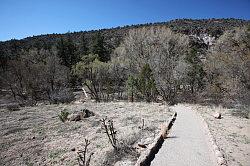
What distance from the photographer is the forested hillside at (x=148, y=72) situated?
107ft

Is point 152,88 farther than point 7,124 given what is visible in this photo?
Yes

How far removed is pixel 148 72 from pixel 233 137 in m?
21.1

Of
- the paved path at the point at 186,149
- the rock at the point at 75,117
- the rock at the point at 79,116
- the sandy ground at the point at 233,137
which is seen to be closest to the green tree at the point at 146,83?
the rock at the point at 79,116

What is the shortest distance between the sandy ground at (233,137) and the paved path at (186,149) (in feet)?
2.07

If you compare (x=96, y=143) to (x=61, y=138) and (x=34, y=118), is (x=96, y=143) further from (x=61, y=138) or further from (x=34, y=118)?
(x=34, y=118)

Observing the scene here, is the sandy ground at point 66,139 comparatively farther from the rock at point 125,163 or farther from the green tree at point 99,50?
the green tree at point 99,50

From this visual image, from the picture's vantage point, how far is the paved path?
11289 millimetres

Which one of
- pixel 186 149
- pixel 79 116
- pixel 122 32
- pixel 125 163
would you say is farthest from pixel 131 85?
pixel 122 32

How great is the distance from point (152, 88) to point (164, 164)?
2476 cm

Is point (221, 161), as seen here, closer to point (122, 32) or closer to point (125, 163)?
point (125, 163)

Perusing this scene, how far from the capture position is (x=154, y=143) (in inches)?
518

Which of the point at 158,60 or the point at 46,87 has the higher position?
the point at 158,60

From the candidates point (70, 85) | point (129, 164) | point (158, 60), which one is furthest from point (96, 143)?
point (70, 85)

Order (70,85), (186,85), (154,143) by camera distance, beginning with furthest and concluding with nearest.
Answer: (70,85) → (186,85) → (154,143)
